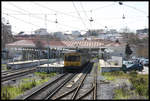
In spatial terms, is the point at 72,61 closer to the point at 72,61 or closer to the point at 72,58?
the point at 72,61

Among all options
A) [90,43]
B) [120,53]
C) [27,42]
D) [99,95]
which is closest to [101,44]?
[90,43]

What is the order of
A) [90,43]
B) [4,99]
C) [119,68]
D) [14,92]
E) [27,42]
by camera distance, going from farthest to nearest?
[27,42], [90,43], [119,68], [14,92], [4,99]

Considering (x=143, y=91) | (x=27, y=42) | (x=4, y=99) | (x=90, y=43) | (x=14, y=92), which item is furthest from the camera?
(x=27, y=42)

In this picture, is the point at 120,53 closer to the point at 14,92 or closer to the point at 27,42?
the point at 27,42

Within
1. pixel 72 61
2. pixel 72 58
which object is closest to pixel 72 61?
pixel 72 61

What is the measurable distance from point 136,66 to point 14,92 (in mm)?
18851

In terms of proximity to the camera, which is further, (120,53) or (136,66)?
(120,53)

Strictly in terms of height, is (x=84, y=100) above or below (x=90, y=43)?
below

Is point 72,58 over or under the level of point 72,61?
over

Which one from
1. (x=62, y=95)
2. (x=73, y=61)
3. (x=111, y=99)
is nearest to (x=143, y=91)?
(x=111, y=99)

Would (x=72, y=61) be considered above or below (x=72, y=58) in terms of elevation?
below

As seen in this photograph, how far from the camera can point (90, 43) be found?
152 feet

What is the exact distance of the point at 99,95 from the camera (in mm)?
15062

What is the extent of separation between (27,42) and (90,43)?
1264cm
